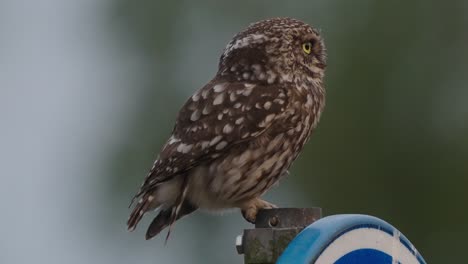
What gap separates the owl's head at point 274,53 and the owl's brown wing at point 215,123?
130 mm

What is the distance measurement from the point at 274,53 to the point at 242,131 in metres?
0.52

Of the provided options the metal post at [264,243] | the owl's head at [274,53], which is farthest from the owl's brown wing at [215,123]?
the metal post at [264,243]

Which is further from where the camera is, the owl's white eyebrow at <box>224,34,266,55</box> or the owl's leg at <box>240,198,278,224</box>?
the owl's white eyebrow at <box>224,34,266,55</box>

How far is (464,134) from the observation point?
789 inches

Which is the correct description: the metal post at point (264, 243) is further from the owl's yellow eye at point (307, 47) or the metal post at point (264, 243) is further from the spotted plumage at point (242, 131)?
the owl's yellow eye at point (307, 47)

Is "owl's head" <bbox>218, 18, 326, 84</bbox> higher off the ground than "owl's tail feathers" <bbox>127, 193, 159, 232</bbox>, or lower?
higher

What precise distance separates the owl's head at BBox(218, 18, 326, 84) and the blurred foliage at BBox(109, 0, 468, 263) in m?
10.3

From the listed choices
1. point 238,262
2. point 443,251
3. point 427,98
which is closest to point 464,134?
point 427,98

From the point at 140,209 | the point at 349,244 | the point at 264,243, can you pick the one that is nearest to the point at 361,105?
the point at 140,209

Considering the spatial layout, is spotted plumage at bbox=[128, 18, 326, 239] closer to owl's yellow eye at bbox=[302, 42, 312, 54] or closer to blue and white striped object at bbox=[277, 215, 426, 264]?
owl's yellow eye at bbox=[302, 42, 312, 54]

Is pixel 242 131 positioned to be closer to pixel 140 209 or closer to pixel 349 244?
pixel 140 209

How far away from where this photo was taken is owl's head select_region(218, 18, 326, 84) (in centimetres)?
678

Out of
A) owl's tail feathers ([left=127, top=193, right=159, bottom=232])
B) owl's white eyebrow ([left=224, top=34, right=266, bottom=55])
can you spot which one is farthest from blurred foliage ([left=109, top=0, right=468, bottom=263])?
owl's tail feathers ([left=127, top=193, right=159, bottom=232])

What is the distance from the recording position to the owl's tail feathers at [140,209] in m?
6.23
